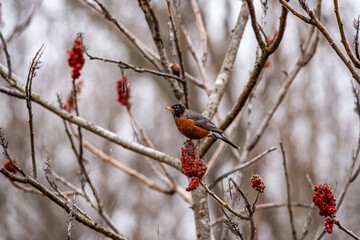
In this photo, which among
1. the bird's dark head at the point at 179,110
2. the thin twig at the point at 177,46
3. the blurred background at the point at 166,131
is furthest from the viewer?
the blurred background at the point at 166,131

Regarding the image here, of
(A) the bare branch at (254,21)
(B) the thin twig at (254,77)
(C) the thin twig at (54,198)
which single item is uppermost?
(A) the bare branch at (254,21)

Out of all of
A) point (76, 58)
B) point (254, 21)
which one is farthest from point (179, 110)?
point (254, 21)

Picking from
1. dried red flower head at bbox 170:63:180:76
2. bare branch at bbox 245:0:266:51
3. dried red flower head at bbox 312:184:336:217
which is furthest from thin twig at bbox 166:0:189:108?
dried red flower head at bbox 312:184:336:217

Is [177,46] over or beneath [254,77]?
over

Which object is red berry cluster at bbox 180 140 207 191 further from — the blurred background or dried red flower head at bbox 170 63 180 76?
the blurred background

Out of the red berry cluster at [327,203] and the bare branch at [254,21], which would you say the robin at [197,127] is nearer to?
the bare branch at [254,21]

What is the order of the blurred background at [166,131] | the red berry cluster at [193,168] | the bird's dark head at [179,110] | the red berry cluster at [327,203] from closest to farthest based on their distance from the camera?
the red berry cluster at [327,203] < the red berry cluster at [193,168] < the bird's dark head at [179,110] < the blurred background at [166,131]

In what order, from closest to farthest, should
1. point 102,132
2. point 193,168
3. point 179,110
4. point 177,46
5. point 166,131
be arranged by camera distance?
point 193,168 < point 177,46 < point 102,132 < point 179,110 < point 166,131

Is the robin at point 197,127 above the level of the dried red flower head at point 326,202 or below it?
above

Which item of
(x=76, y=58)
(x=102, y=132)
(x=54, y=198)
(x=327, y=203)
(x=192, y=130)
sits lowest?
(x=54, y=198)

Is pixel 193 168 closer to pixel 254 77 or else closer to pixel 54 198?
pixel 54 198

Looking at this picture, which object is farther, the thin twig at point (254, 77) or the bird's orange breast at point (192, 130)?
the bird's orange breast at point (192, 130)

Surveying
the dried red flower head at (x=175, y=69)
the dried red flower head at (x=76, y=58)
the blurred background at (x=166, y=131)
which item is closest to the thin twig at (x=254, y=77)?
the dried red flower head at (x=175, y=69)

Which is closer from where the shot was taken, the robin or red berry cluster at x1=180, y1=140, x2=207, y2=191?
red berry cluster at x1=180, y1=140, x2=207, y2=191
